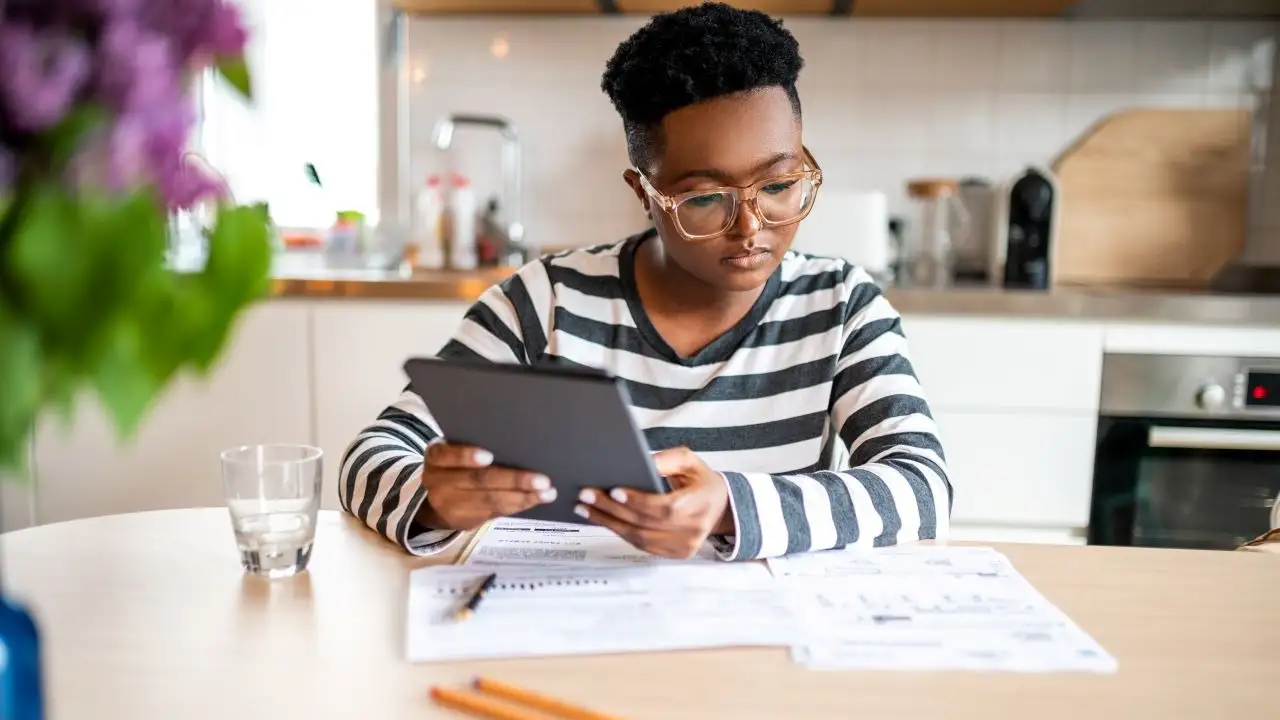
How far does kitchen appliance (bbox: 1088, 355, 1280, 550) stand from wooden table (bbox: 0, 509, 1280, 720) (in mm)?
1144

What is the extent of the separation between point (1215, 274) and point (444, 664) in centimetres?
232

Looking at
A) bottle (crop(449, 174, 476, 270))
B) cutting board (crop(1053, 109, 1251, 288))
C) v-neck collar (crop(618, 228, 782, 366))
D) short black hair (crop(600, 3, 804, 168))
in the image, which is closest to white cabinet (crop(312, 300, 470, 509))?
bottle (crop(449, 174, 476, 270))

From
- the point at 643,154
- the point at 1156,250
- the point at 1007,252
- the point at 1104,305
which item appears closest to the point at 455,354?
the point at 643,154

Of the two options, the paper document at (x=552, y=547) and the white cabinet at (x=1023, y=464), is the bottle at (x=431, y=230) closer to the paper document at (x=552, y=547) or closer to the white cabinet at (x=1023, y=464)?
the white cabinet at (x=1023, y=464)

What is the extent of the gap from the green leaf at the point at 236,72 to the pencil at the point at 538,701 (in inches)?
13.8

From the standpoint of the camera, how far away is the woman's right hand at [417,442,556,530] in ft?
2.61

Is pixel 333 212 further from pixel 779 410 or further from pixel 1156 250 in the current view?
pixel 1156 250

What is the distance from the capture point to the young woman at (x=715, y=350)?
834mm

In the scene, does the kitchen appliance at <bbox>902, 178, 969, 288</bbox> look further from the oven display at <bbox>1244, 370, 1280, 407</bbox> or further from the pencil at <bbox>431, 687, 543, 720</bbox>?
the pencil at <bbox>431, 687, 543, 720</bbox>

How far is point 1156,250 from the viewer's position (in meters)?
2.39

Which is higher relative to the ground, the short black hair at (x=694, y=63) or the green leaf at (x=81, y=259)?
the short black hair at (x=694, y=63)

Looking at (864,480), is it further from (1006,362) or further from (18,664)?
(1006,362)

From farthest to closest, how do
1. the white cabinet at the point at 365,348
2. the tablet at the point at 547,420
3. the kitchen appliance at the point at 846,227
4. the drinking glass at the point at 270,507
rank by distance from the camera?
the kitchen appliance at the point at 846,227 → the white cabinet at the point at 365,348 → the drinking glass at the point at 270,507 → the tablet at the point at 547,420

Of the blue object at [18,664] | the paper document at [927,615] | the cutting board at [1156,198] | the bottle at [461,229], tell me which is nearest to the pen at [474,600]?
the paper document at [927,615]
